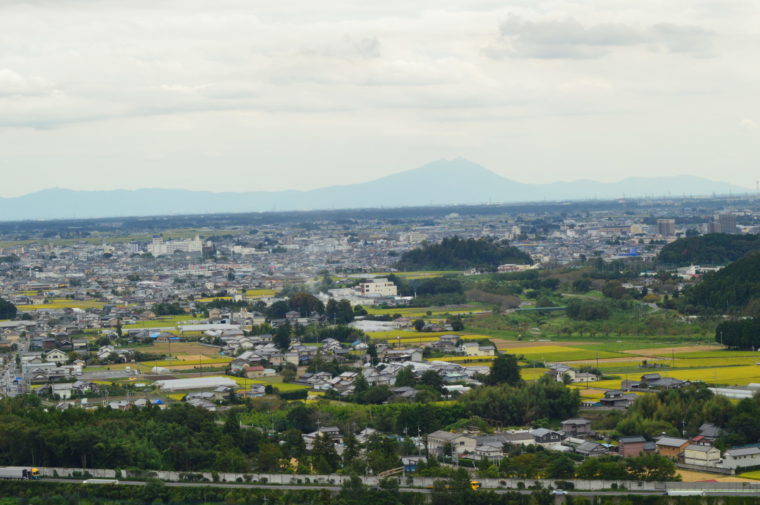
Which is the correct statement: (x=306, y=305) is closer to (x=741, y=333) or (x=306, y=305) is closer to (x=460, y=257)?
(x=741, y=333)

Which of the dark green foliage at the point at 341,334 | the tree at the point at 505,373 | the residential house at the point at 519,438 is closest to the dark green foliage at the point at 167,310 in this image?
the dark green foliage at the point at 341,334

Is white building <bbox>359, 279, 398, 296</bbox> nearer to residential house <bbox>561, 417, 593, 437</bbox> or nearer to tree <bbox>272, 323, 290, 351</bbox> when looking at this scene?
tree <bbox>272, 323, 290, 351</bbox>

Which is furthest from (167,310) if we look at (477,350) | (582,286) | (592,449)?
(592,449)

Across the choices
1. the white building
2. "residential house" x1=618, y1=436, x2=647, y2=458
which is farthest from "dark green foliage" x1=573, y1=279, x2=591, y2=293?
"residential house" x1=618, y1=436, x2=647, y2=458

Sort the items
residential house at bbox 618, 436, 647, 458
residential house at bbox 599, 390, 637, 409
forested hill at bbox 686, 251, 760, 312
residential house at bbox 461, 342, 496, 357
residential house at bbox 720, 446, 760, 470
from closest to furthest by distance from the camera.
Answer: residential house at bbox 720, 446, 760, 470, residential house at bbox 618, 436, 647, 458, residential house at bbox 599, 390, 637, 409, residential house at bbox 461, 342, 496, 357, forested hill at bbox 686, 251, 760, 312

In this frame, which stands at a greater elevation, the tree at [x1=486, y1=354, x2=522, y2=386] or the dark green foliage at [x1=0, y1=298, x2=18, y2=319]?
the tree at [x1=486, y1=354, x2=522, y2=386]

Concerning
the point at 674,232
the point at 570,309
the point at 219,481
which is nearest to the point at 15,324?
the point at 570,309

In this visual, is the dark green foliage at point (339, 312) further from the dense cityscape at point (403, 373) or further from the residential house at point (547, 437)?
the residential house at point (547, 437)

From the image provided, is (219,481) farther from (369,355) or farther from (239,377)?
(369,355)
